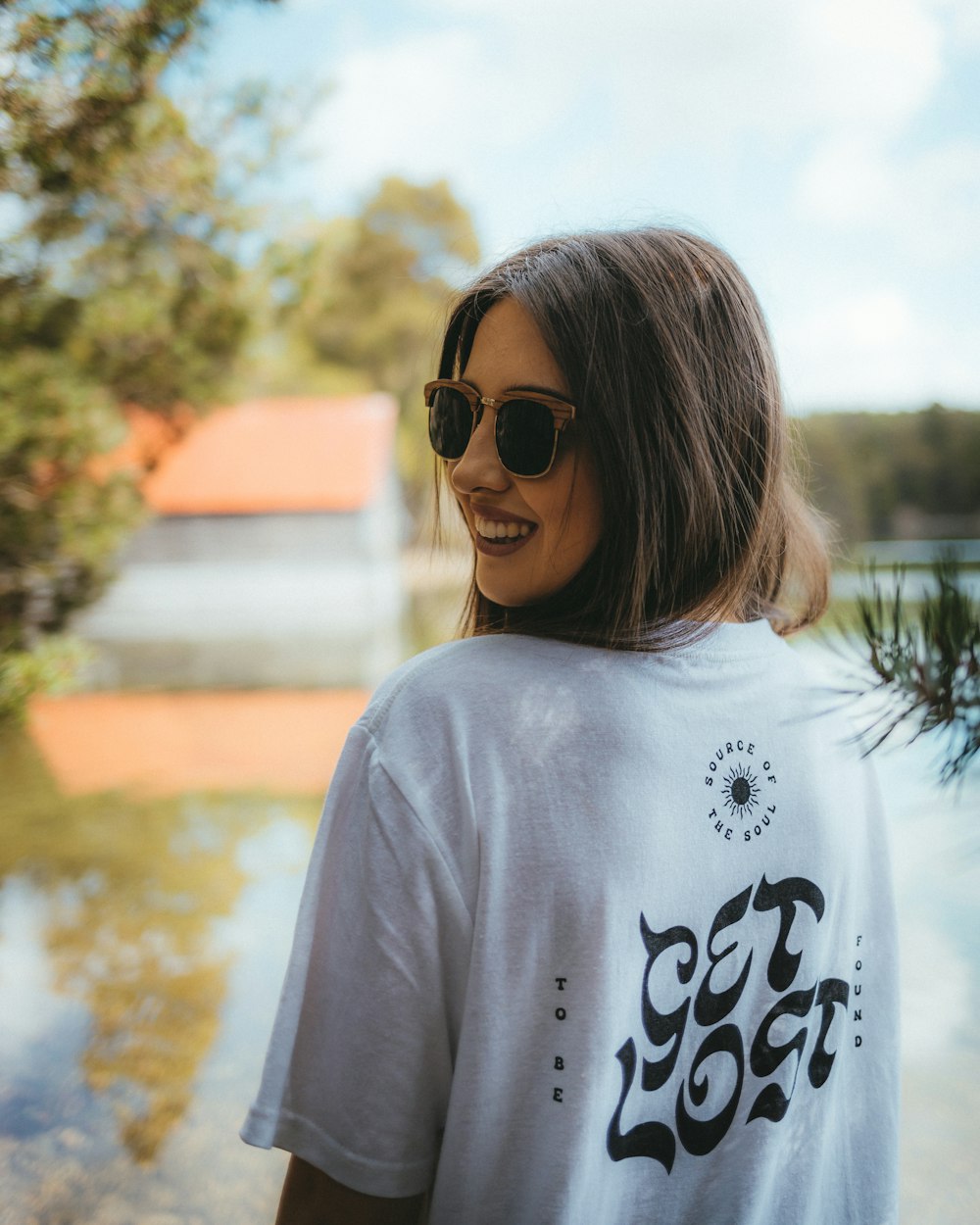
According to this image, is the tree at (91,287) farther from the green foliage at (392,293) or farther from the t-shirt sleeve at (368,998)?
the green foliage at (392,293)

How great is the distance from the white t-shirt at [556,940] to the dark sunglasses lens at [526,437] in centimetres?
15

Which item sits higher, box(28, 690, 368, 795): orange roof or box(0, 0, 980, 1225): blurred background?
box(0, 0, 980, 1225): blurred background

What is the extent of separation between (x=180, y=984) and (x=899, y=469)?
426 centimetres

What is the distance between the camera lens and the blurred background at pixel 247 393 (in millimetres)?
2176

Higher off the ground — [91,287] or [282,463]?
[91,287]

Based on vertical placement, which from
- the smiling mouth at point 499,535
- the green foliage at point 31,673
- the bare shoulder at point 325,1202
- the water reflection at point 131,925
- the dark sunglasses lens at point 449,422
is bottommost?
the water reflection at point 131,925

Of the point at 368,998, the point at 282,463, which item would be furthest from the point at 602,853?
the point at 282,463

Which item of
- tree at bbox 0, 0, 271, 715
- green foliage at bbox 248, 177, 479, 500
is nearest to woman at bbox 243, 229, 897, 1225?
tree at bbox 0, 0, 271, 715

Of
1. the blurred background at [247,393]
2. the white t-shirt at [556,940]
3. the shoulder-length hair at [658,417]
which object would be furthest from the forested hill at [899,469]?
the white t-shirt at [556,940]

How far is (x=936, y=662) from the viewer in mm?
558

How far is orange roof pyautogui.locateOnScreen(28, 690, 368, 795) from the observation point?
6.50m

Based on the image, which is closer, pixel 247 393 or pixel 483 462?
pixel 483 462

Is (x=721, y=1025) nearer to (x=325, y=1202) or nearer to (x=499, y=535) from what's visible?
(x=325, y=1202)

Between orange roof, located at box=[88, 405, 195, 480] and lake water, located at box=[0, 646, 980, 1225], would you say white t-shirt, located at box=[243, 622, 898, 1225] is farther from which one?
orange roof, located at box=[88, 405, 195, 480]
